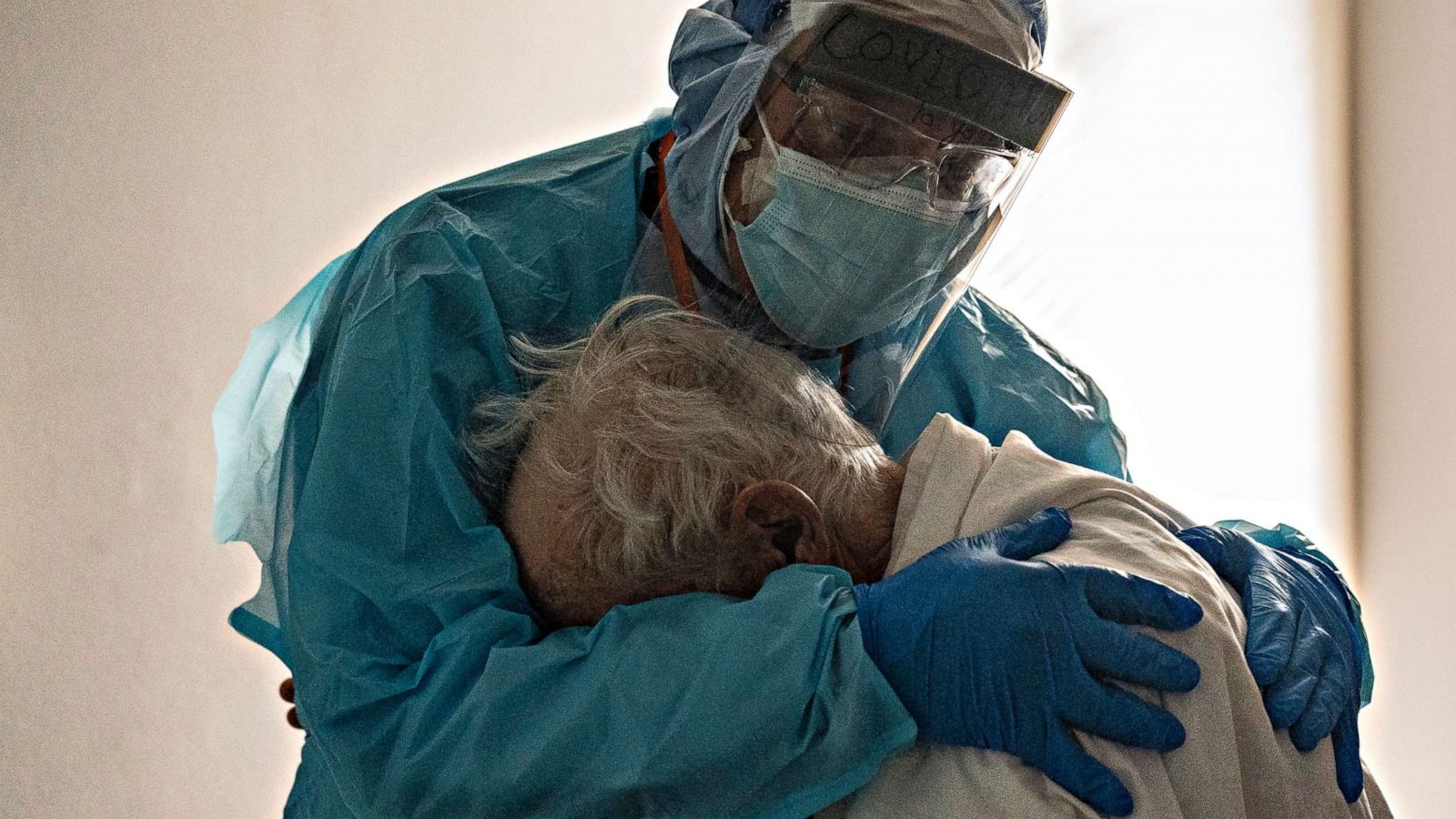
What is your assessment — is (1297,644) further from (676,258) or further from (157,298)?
(157,298)

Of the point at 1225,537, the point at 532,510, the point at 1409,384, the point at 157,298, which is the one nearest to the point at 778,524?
the point at 532,510

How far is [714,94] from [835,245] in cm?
21

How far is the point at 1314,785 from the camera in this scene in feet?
2.97

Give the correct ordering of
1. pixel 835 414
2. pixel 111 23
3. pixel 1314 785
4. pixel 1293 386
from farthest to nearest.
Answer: pixel 1293 386
pixel 111 23
pixel 835 414
pixel 1314 785

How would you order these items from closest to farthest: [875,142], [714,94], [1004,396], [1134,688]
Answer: [1134,688]
[875,142]
[714,94]
[1004,396]

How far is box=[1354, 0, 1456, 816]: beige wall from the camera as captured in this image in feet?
8.68

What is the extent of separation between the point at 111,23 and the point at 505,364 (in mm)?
843

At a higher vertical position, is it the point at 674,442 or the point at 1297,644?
the point at 674,442

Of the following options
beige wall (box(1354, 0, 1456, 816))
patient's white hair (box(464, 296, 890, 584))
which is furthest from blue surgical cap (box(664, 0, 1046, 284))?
beige wall (box(1354, 0, 1456, 816))

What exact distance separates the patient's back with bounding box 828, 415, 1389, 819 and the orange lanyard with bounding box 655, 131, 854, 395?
0.28m

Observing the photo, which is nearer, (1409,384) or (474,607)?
(474,607)

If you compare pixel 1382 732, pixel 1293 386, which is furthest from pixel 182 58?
pixel 1382 732

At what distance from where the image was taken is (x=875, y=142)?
111cm

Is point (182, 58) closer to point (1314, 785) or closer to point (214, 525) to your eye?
point (214, 525)
